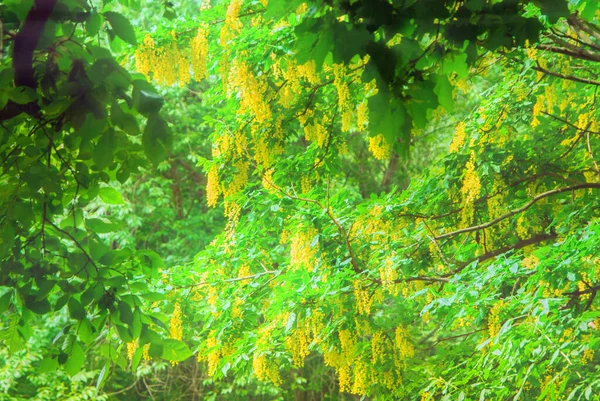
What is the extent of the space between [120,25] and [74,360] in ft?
2.63

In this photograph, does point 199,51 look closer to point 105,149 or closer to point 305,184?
point 305,184

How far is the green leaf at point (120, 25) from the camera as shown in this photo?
175 cm

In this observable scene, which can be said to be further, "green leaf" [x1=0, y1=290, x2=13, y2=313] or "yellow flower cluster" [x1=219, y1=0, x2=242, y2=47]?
"yellow flower cluster" [x1=219, y1=0, x2=242, y2=47]

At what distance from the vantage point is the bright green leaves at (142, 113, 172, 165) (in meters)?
1.69

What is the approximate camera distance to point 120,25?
5.77 feet

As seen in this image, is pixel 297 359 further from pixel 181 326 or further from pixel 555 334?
pixel 555 334

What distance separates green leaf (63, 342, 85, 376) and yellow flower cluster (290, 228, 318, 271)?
3124 mm

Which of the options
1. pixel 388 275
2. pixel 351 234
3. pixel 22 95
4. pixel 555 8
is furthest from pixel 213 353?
pixel 555 8

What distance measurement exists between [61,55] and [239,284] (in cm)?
386

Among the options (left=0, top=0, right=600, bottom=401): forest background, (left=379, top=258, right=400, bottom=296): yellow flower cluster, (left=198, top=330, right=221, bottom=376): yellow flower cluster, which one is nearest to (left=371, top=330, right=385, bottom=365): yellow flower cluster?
(left=0, top=0, right=600, bottom=401): forest background

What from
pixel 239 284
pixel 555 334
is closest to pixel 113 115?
pixel 555 334

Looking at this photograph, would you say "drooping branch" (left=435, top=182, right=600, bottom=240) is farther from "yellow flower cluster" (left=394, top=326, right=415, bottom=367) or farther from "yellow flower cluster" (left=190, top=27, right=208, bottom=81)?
"yellow flower cluster" (left=190, top=27, right=208, bottom=81)

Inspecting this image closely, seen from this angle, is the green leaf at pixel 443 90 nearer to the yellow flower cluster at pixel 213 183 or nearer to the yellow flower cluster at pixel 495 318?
the yellow flower cluster at pixel 495 318

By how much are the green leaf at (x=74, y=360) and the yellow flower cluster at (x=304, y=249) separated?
312 centimetres
